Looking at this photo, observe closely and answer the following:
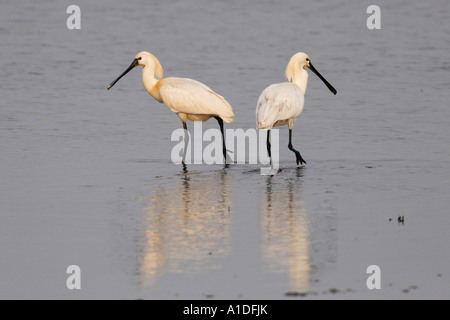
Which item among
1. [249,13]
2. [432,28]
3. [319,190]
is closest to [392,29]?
[432,28]

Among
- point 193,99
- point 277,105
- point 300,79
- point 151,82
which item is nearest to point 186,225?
point 277,105

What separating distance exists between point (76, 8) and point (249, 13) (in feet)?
14.1

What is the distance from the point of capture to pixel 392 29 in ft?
74.8

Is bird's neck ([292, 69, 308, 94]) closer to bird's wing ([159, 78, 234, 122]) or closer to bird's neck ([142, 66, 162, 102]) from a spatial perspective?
bird's wing ([159, 78, 234, 122])

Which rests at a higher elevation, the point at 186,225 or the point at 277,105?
the point at 277,105

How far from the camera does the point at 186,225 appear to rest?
8602 millimetres

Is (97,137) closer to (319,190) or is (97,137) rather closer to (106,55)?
(319,190)

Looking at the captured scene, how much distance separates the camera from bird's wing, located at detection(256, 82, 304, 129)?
1160cm

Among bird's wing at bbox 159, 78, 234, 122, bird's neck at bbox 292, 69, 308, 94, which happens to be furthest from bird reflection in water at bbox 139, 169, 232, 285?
bird's neck at bbox 292, 69, 308, 94

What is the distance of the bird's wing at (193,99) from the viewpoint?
40.6 ft

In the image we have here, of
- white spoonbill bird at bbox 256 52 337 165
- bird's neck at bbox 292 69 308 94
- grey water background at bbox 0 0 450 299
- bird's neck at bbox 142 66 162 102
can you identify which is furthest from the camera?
bird's neck at bbox 142 66 162 102

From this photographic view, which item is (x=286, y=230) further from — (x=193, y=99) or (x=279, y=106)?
(x=193, y=99)

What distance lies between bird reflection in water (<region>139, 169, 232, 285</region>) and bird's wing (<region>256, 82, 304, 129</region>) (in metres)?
0.96

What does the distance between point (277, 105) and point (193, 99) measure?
4.23ft
